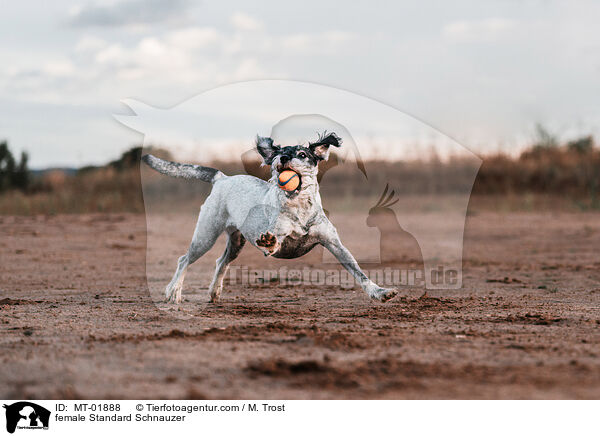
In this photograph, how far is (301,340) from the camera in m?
5.39

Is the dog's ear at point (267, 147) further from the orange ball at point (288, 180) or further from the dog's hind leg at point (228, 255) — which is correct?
the dog's hind leg at point (228, 255)

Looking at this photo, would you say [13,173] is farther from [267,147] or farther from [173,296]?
[267,147]

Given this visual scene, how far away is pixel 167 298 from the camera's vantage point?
786 centimetres

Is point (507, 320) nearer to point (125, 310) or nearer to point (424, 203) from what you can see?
point (125, 310)

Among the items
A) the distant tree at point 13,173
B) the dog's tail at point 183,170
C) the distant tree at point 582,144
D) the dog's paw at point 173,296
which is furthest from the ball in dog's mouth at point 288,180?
the distant tree at point 582,144

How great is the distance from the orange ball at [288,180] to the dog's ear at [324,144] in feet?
1.14

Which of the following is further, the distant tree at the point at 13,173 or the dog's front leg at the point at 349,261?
the distant tree at the point at 13,173

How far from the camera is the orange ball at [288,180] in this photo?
255 inches

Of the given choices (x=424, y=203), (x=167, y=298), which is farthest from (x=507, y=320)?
(x=424, y=203)

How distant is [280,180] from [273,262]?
22.9 ft
